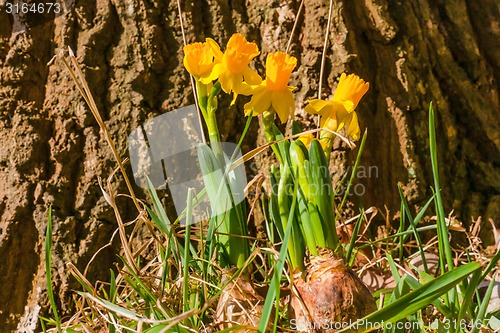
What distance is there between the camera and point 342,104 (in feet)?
3.48

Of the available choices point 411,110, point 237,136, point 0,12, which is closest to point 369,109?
point 411,110

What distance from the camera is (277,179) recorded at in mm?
1203

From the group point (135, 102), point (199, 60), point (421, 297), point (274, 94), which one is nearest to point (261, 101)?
point (274, 94)

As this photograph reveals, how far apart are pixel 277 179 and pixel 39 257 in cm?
72

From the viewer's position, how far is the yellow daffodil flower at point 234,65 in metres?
1.04

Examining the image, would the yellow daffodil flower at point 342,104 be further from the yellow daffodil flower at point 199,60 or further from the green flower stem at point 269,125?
the yellow daffodil flower at point 199,60

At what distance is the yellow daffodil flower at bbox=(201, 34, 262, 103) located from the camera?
1.04 metres

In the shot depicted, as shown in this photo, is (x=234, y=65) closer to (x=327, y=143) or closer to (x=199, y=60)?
(x=199, y=60)

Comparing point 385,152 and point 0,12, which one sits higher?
point 0,12

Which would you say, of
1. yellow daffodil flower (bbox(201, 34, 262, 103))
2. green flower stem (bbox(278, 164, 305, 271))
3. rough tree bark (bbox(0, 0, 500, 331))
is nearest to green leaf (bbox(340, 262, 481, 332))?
green flower stem (bbox(278, 164, 305, 271))

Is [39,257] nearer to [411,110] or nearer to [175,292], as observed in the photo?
[175,292]

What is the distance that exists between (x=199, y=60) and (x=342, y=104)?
0.28 m

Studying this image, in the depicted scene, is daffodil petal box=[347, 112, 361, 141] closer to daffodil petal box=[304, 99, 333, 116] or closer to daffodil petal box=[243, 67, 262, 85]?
daffodil petal box=[304, 99, 333, 116]

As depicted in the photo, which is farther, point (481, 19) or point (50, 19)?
point (481, 19)
